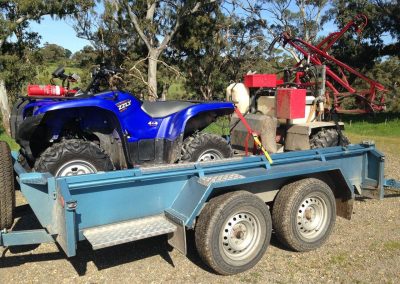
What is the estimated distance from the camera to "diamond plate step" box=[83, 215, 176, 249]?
11.3ft

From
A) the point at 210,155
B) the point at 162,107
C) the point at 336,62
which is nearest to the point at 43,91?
the point at 162,107

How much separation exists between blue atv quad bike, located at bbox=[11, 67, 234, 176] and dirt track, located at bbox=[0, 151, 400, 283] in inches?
35.9

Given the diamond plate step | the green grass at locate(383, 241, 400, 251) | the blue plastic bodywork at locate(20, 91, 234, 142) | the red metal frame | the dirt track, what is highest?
the red metal frame

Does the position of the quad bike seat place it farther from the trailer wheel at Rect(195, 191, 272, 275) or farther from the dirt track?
the trailer wheel at Rect(195, 191, 272, 275)

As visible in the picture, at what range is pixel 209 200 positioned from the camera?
4.01m

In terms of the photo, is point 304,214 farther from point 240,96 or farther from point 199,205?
point 240,96

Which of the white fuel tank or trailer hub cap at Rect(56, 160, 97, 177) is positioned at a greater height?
the white fuel tank

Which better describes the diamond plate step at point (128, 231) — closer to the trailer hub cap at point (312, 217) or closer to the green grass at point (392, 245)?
the trailer hub cap at point (312, 217)

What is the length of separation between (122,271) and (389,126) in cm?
1616

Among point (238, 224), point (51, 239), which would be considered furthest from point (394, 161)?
point (51, 239)

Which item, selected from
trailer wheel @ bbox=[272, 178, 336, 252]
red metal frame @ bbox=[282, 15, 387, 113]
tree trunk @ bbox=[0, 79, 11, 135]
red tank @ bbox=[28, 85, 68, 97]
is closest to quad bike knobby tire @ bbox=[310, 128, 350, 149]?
red metal frame @ bbox=[282, 15, 387, 113]

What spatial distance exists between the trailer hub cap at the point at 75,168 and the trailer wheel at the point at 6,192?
58 centimetres

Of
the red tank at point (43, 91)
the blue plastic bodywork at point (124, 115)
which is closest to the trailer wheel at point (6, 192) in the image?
the blue plastic bodywork at point (124, 115)

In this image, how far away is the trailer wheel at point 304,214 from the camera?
4.34 meters
